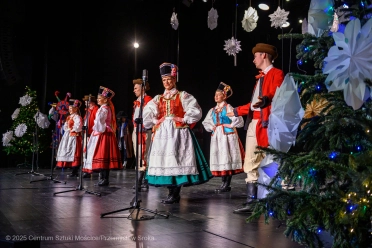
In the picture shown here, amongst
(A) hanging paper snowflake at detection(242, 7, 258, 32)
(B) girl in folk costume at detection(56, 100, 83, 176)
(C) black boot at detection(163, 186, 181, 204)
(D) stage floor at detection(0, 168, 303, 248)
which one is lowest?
(D) stage floor at detection(0, 168, 303, 248)

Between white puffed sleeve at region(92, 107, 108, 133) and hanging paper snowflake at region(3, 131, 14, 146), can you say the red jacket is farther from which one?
hanging paper snowflake at region(3, 131, 14, 146)

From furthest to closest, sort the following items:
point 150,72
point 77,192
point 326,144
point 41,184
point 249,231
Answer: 1. point 150,72
2. point 41,184
3. point 77,192
4. point 249,231
5. point 326,144

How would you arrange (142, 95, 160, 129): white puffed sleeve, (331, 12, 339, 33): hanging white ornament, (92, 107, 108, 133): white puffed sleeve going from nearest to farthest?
(331, 12, 339, 33): hanging white ornament < (142, 95, 160, 129): white puffed sleeve < (92, 107, 108, 133): white puffed sleeve

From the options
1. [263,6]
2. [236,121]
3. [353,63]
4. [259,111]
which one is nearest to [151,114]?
[259,111]

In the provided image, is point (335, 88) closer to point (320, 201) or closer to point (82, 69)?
point (320, 201)

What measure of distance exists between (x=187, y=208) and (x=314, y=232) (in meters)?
2.77

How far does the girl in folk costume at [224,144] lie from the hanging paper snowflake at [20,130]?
5.95 meters

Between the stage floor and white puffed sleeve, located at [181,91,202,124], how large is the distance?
998mm

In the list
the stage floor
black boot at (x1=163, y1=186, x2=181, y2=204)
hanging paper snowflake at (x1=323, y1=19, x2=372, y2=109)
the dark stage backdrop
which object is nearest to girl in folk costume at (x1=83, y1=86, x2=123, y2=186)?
the stage floor

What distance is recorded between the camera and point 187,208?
441 centimetres

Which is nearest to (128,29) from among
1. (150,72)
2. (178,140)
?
(150,72)

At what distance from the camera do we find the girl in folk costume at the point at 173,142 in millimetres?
4520

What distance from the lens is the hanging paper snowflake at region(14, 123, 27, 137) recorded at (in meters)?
10.4

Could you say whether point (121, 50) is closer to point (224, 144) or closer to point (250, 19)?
point (224, 144)
